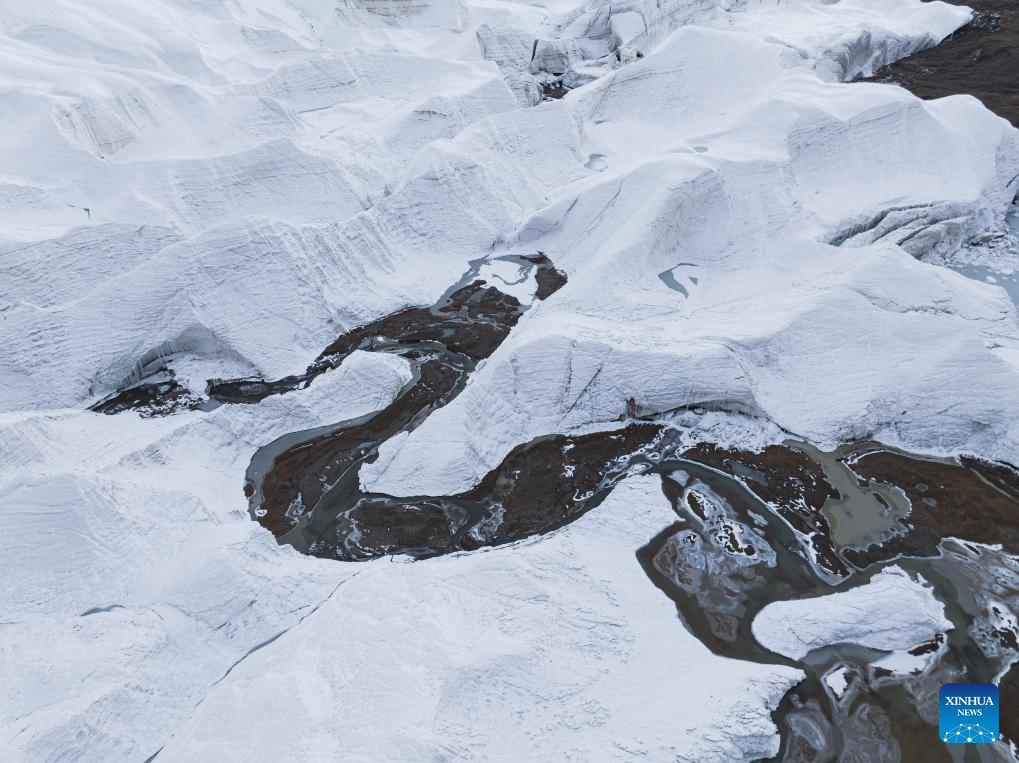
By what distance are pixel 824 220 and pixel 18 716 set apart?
10812 millimetres

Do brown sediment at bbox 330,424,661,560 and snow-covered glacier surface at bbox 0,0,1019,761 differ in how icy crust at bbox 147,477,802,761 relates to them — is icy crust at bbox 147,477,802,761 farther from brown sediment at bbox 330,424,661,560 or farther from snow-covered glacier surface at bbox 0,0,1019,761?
brown sediment at bbox 330,424,661,560

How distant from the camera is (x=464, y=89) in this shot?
13523mm

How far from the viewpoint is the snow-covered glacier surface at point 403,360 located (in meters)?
5.07

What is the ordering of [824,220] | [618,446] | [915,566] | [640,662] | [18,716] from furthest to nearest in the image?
[824,220]
[618,446]
[915,566]
[640,662]
[18,716]

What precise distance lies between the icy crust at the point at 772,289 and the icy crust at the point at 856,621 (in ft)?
6.87

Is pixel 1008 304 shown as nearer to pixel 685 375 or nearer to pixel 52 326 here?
pixel 685 375

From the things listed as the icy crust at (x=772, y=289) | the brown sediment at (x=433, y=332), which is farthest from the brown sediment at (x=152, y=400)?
the icy crust at (x=772, y=289)

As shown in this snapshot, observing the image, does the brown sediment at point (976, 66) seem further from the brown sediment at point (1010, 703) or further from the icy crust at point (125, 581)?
the icy crust at point (125, 581)

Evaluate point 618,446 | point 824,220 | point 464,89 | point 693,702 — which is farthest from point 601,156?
point 693,702

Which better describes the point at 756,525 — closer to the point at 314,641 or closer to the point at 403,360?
the point at 314,641

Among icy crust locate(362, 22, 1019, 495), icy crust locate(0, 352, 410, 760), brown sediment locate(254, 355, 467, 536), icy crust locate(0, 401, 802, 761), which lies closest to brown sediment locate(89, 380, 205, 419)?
icy crust locate(0, 352, 410, 760)

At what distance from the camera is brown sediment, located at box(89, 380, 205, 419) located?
8.20 meters

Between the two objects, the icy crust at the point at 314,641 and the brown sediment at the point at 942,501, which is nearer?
the icy crust at the point at 314,641

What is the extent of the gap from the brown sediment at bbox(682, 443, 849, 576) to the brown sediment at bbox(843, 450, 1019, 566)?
0.24m
